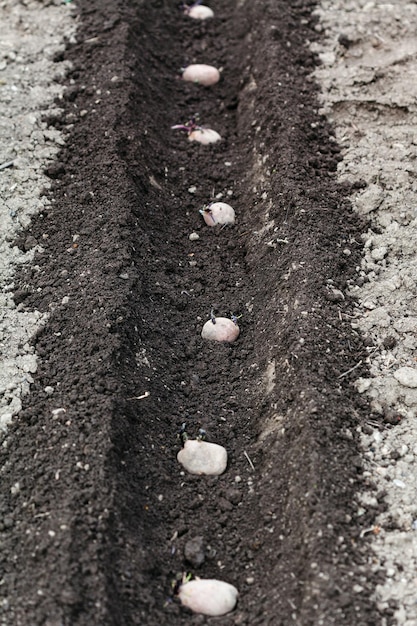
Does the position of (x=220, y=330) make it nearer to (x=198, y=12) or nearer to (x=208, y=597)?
(x=208, y=597)

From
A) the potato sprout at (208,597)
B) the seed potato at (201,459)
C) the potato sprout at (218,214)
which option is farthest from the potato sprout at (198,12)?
the potato sprout at (208,597)

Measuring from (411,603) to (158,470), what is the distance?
1052 mm

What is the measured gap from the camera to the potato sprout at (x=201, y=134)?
4.76 metres

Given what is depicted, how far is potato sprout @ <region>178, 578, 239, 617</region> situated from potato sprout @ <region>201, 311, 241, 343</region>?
4.02 ft

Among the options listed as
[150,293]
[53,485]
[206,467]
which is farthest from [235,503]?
[150,293]

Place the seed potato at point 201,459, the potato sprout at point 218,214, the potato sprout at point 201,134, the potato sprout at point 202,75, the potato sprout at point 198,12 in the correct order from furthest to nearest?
the potato sprout at point 198,12, the potato sprout at point 202,75, the potato sprout at point 201,134, the potato sprout at point 218,214, the seed potato at point 201,459

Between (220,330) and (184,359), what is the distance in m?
0.22

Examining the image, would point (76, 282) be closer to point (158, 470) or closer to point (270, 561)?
point (158, 470)

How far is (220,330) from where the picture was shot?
3783 mm

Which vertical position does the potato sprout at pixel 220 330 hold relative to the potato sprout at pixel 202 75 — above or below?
below

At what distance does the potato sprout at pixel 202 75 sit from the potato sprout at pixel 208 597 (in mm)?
3316

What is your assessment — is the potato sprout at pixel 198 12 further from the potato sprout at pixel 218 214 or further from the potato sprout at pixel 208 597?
the potato sprout at pixel 208 597

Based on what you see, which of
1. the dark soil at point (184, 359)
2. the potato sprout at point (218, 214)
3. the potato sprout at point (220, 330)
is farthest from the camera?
the potato sprout at point (218, 214)

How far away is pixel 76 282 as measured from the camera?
3762 millimetres
